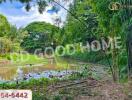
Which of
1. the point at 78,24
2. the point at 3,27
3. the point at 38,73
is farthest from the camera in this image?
the point at 3,27

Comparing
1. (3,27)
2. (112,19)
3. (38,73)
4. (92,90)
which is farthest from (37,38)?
(92,90)

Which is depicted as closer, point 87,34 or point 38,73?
point 38,73

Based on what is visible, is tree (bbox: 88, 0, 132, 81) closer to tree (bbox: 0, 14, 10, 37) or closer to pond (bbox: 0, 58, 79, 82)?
pond (bbox: 0, 58, 79, 82)

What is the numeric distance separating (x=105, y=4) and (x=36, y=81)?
3.93 metres

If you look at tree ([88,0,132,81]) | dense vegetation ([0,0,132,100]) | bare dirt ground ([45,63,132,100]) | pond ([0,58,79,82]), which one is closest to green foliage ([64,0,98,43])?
dense vegetation ([0,0,132,100])

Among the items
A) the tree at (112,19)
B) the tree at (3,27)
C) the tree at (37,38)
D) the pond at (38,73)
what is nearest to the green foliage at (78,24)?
the pond at (38,73)

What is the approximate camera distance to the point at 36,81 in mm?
7652

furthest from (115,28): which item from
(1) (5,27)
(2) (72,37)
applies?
(1) (5,27)

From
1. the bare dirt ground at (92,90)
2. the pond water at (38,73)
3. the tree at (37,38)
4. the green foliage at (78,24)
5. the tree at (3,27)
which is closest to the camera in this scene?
the bare dirt ground at (92,90)

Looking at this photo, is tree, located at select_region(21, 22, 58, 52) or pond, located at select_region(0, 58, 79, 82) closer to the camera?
→ pond, located at select_region(0, 58, 79, 82)

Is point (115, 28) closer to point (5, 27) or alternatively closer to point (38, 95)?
point (38, 95)

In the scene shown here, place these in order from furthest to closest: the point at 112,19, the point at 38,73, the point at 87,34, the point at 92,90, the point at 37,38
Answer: the point at 37,38 < the point at 87,34 < the point at 38,73 < the point at 112,19 < the point at 92,90

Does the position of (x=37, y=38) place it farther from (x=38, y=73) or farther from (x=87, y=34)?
(x=38, y=73)

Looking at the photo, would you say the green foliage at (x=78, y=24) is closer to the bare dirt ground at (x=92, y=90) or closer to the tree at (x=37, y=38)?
the tree at (x=37, y=38)
